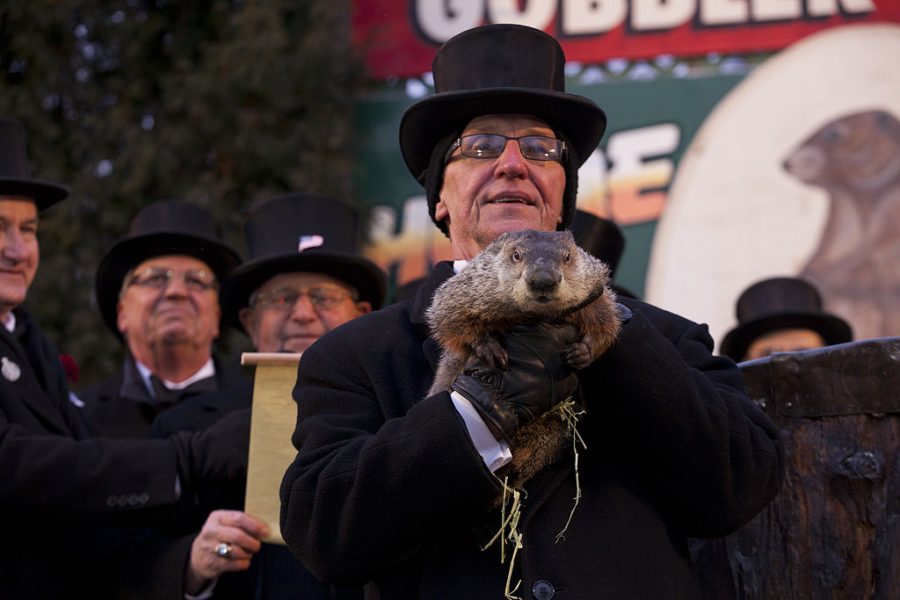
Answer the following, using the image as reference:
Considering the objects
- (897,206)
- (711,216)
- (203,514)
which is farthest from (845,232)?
(203,514)

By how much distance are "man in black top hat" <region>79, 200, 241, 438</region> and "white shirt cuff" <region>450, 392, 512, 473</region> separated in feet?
10.6

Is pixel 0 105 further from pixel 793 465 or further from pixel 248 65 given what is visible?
pixel 793 465

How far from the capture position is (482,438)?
7.52ft

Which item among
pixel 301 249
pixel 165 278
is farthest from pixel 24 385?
pixel 301 249

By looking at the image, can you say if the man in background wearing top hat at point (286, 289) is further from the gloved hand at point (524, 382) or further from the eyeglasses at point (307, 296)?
the gloved hand at point (524, 382)

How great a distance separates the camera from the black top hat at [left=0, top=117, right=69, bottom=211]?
4566 mm

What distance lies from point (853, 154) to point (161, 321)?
601 cm

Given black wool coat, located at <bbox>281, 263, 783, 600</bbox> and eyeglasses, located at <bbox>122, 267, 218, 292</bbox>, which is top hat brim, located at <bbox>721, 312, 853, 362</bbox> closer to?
eyeglasses, located at <bbox>122, 267, 218, 292</bbox>

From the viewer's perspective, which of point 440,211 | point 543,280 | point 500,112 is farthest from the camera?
point 440,211

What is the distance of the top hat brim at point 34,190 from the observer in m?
4.55

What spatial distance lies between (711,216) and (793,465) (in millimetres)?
6396

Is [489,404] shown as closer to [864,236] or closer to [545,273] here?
[545,273]

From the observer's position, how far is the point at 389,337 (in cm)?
275

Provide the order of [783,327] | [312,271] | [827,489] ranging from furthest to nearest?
1. [783,327]
2. [312,271]
3. [827,489]
